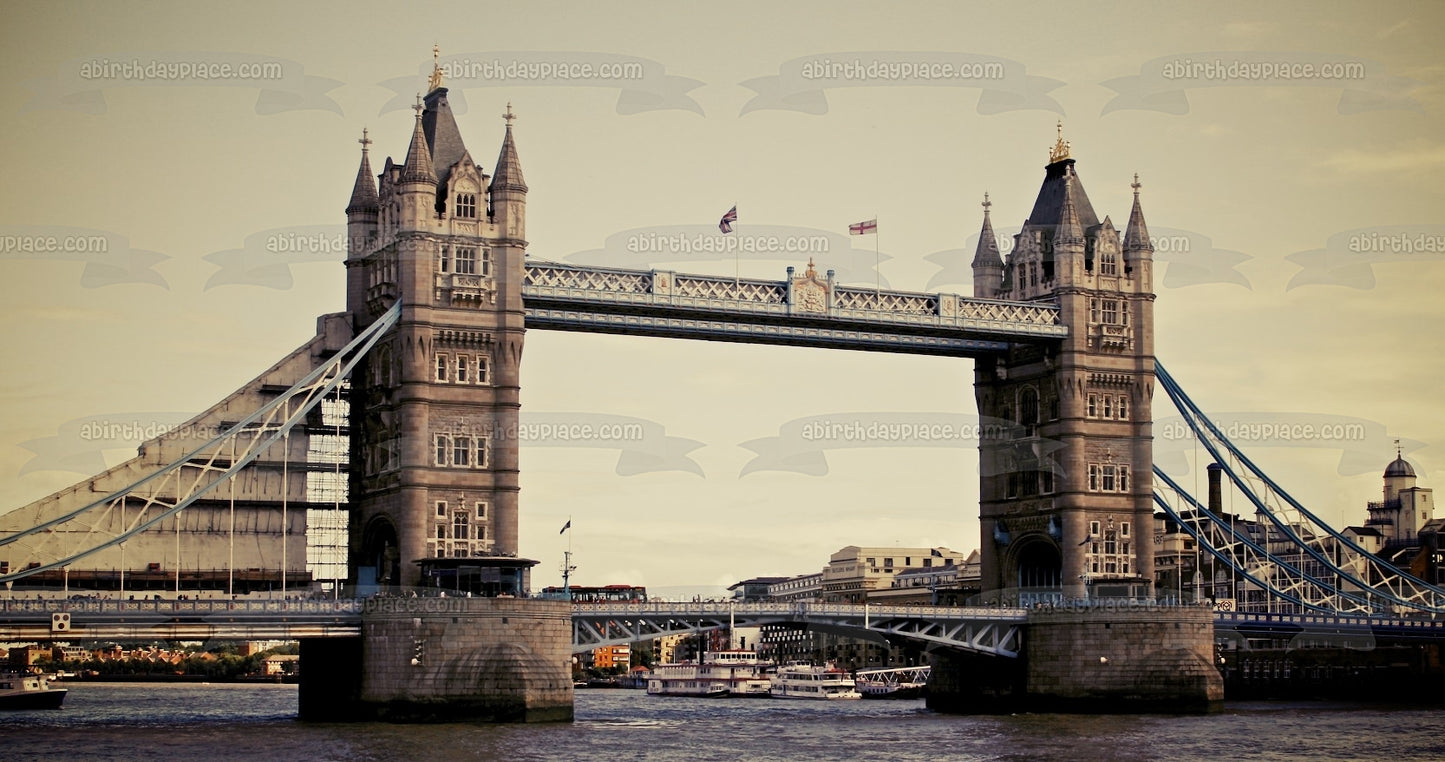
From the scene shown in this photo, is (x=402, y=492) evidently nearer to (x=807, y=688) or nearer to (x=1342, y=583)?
(x=807, y=688)

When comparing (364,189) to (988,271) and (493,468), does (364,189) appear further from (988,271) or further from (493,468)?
(988,271)

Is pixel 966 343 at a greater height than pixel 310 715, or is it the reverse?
pixel 966 343

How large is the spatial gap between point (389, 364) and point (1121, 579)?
45.2 meters

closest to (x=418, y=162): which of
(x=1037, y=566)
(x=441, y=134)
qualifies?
(x=441, y=134)

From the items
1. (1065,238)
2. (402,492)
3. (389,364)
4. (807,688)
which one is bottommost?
(807,688)

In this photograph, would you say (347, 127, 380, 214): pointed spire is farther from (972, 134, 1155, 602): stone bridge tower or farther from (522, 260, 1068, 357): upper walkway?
(972, 134, 1155, 602): stone bridge tower

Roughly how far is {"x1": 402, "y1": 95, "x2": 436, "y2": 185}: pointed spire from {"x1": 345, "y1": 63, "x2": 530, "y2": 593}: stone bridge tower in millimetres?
73

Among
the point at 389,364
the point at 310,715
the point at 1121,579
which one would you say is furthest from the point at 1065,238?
the point at 310,715

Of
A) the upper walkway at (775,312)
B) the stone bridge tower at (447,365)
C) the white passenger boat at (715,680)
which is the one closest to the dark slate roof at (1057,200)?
the upper walkway at (775,312)

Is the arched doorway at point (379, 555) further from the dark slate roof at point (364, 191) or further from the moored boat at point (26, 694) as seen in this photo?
the moored boat at point (26, 694)

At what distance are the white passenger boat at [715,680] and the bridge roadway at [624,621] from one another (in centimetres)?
5279

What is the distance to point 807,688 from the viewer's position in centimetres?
17725

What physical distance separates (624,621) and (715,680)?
74.2 m

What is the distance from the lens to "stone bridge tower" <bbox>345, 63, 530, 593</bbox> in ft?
345
